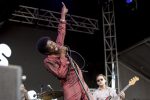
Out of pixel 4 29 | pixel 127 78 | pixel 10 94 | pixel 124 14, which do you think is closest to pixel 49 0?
pixel 4 29

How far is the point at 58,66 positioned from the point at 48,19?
6169 mm

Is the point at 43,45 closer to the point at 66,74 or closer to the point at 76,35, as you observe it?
the point at 66,74

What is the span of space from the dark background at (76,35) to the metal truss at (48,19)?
0.12 m

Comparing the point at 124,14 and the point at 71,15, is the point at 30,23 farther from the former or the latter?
the point at 124,14

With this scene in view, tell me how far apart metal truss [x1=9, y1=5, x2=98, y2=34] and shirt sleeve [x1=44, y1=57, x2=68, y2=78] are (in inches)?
223

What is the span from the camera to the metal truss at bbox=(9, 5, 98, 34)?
812 cm

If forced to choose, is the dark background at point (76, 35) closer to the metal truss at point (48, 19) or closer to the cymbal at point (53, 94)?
the metal truss at point (48, 19)

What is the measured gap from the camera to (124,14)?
28.9ft

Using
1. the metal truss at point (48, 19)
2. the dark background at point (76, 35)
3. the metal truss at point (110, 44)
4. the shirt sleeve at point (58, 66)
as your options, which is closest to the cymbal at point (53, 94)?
the shirt sleeve at point (58, 66)

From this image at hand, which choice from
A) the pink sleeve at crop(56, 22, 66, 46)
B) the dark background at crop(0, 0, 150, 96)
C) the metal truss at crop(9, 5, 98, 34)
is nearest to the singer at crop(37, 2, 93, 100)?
the pink sleeve at crop(56, 22, 66, 46)

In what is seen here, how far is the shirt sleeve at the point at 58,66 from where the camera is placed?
7.66 feet

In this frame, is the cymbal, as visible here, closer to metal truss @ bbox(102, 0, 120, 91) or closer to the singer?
the singer

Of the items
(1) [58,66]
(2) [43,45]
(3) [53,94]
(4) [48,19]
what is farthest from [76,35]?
(2) [43,45]

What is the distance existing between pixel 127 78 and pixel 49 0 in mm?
2739
